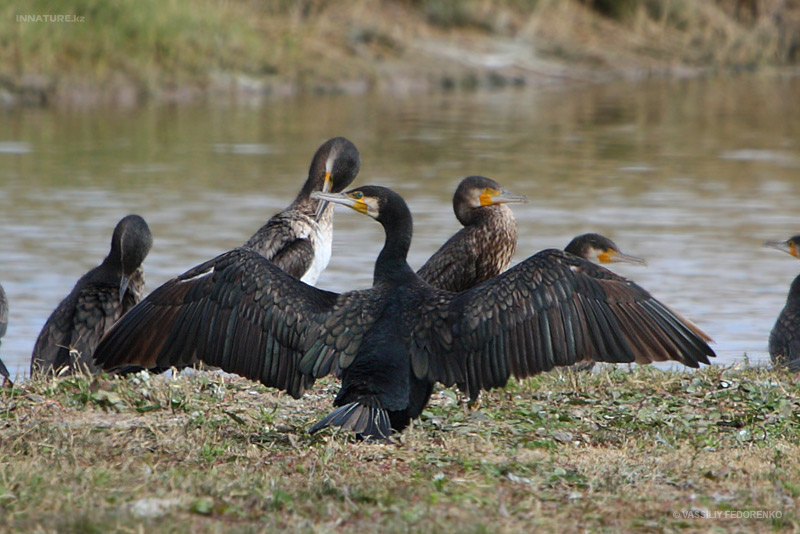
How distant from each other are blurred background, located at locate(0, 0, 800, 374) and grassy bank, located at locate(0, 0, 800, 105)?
48 mm

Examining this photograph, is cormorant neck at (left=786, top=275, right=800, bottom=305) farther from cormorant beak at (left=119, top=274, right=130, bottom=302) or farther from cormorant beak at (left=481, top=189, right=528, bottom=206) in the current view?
cormorant beak at (left=119, top=274, right=130, bottom=302)

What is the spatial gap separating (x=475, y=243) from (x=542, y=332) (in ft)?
9.76

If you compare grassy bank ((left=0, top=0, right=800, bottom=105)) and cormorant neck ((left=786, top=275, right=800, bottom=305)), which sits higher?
grassy bank ((left=0, top=0, right=800, bottom=105))

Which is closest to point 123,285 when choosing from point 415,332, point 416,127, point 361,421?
point 415,332

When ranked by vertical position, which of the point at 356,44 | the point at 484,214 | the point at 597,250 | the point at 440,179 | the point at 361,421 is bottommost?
the point at 440,179

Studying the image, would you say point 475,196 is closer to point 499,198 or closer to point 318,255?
point 499,198

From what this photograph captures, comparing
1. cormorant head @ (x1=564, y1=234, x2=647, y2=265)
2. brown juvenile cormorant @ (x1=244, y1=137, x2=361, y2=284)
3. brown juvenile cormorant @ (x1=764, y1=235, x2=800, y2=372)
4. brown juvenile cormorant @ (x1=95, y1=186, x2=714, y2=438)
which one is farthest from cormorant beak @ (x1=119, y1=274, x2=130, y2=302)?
brown juvenile cormorant @ (x1=764, y1=235, x2=800, y2=372)

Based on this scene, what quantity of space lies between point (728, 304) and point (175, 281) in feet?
19.2

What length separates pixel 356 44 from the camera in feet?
Result: 85.1

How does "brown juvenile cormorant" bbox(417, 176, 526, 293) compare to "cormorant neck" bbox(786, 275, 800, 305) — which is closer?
"cormorant neck" bbox(786, 275, 800, 305)

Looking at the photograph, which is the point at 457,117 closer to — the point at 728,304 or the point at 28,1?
the point at 28,1

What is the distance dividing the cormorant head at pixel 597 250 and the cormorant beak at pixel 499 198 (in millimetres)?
508

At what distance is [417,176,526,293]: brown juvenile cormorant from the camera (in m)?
8.32

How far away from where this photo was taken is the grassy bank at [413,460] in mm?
4359
